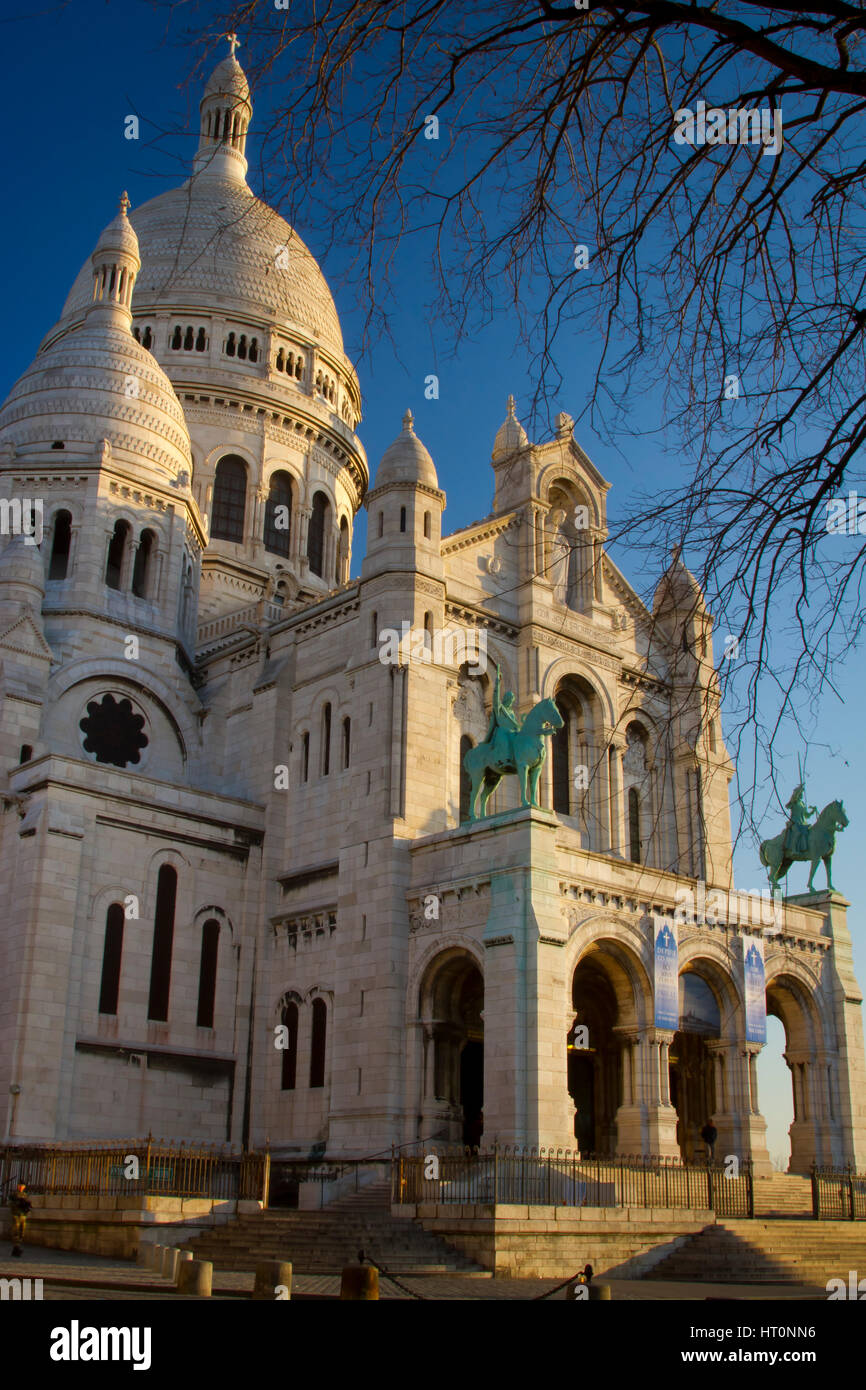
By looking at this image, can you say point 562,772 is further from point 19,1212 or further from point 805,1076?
point 19,1212

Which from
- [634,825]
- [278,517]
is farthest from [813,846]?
[278,517]

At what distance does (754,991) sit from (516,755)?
32.0 feet

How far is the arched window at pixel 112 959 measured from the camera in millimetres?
33750

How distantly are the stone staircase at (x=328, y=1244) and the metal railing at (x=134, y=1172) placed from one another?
123 cm

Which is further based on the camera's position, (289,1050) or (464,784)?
(464,784)

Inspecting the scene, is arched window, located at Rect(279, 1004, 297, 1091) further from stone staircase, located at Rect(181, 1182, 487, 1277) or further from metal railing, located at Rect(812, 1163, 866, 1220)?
metal railing, located at Rect(812, 1163, 866, 1220)

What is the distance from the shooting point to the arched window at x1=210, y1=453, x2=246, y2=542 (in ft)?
174

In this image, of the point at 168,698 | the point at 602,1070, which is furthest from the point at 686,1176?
the point at 168,698

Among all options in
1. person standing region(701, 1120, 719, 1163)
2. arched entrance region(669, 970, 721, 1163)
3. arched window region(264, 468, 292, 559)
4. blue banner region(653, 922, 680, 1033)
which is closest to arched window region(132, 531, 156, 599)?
arched window region(264, 468, 292, 559)

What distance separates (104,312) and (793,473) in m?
42.6

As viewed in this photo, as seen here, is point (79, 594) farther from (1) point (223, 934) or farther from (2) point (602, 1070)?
(2) point (602, 1070)

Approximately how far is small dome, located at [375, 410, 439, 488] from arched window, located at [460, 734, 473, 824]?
7381mm

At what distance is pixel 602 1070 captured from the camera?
3594 centimetres

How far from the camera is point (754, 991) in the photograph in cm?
3534
